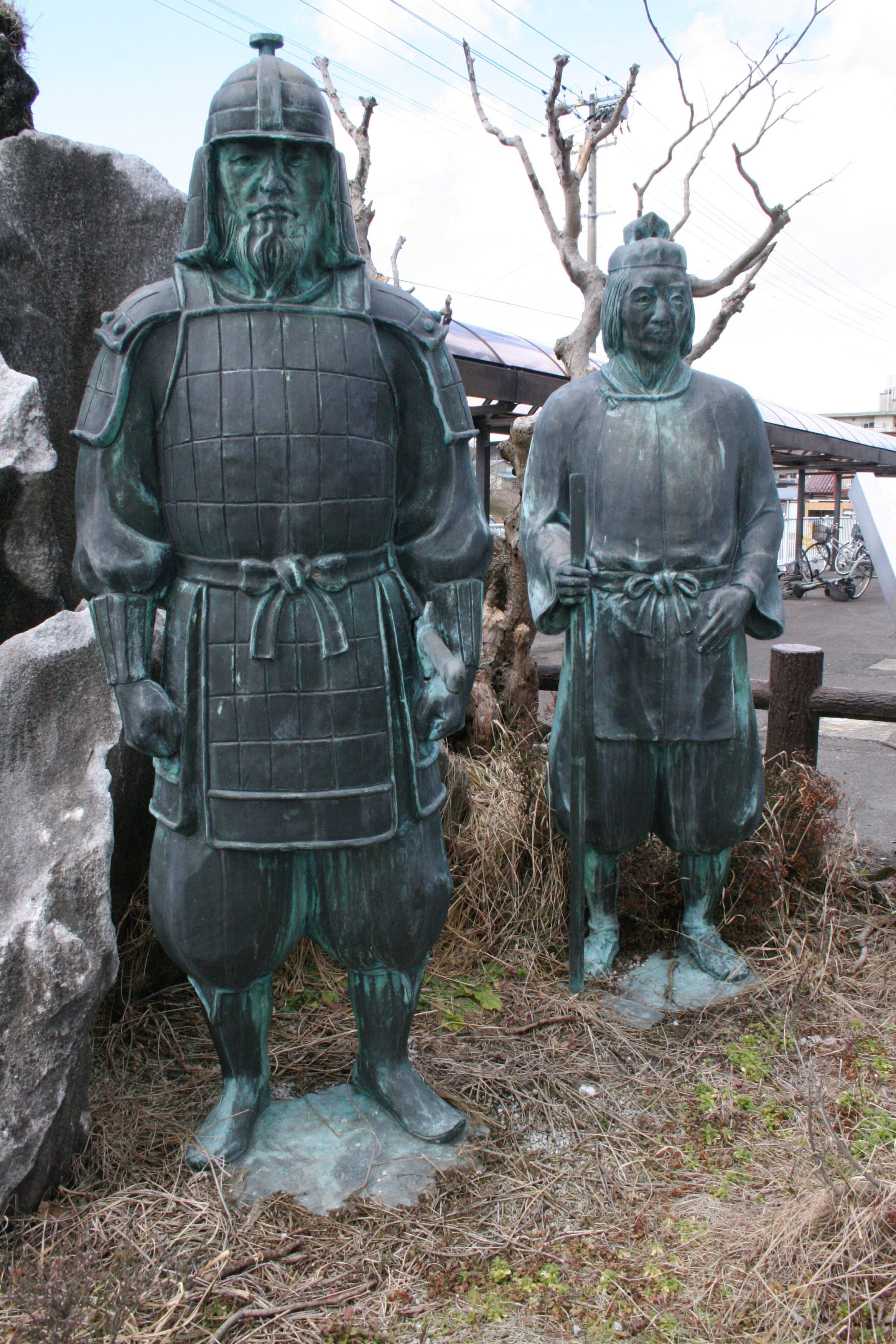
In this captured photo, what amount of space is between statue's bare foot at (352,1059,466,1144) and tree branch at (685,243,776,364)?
7509 mm

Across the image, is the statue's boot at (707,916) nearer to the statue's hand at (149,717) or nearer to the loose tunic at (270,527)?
the loose tunic at (270,527)

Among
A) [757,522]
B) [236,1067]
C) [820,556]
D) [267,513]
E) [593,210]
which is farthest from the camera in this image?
[820,556]

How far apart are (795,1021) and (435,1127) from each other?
3.97ft

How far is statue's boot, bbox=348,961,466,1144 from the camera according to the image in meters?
2.36

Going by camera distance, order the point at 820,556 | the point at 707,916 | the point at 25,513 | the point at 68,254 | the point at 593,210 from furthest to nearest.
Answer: the point at 820,556, the point at 593,210, the point at 707,916, the point at 68,254, the point at 25,513

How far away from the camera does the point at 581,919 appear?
2.99 metres

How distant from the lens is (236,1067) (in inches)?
93.7

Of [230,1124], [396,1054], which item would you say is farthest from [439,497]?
[230,1124]

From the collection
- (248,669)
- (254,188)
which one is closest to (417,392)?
(254,188)

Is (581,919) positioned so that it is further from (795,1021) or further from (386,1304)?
(386,1304)

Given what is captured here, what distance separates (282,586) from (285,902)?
669mm

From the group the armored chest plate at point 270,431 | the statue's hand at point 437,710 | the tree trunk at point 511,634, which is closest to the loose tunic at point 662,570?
the statue's hand at point 437,710

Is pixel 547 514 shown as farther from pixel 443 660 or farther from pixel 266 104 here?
pixel 266 104

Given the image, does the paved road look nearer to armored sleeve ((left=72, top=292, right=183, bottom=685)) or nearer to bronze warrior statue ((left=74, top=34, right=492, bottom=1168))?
bronze warrior statue ((left=74, top=34, right=492, bottom=1168))
